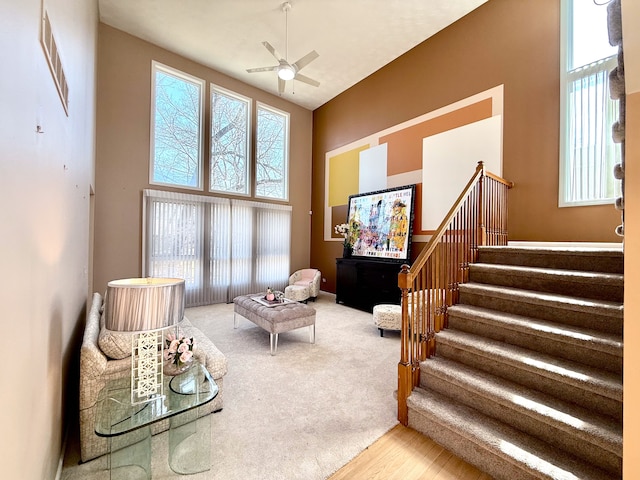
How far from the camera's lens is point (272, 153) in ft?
22.3

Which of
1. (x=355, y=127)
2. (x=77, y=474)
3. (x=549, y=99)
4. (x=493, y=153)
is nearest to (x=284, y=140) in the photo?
(x=355, y=127)

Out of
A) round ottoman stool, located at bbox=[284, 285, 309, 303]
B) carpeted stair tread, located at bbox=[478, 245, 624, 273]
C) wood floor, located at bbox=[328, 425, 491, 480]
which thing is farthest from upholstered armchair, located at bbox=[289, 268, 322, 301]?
wood floor, located at bbox=[328, 425, 491, 480]

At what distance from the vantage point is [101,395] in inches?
67.3

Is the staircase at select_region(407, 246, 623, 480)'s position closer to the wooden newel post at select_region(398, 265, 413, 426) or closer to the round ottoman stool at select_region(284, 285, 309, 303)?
the wooden newel post at select_region(398, 265, 413, 426)

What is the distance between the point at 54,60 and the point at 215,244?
446 centimetres

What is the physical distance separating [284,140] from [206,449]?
644 centimetres

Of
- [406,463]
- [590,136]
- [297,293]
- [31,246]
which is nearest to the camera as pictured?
[31,246]

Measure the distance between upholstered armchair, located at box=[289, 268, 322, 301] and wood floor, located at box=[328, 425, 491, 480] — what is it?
4256mm

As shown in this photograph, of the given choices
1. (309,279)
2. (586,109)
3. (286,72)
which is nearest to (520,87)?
(586,109)

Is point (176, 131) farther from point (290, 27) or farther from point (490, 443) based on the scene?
point (490, 443)

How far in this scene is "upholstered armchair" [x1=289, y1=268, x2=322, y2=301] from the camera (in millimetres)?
6230

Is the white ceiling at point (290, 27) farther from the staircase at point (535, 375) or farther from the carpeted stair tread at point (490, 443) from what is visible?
the carpeted stair tread at point (490, 443)

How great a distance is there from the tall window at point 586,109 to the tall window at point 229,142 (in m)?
5.44

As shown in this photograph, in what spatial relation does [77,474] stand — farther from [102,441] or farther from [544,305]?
[544,305]
